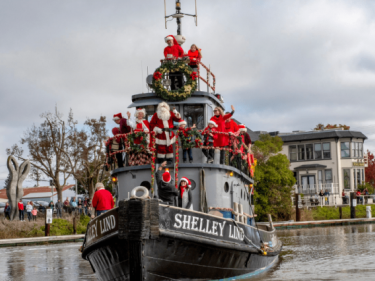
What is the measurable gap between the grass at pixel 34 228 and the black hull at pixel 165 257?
56.0ft

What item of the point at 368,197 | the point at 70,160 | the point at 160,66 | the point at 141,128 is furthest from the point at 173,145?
the point at 368,197

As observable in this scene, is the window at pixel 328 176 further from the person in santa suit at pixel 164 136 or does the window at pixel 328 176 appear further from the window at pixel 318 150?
the person in santa suit at pixel 164 136

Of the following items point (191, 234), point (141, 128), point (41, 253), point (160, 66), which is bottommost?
point (41, 253)

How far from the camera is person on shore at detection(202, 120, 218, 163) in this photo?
12.9 metres

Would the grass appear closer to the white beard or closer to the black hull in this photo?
the black hull

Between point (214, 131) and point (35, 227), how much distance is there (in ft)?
60.8

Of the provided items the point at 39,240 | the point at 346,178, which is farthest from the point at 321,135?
the point at 39,240

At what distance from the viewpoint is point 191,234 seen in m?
10.4

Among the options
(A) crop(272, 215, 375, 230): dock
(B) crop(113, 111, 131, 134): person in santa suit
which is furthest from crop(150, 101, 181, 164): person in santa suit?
(A) crop(272, 215, 375, 230): dock

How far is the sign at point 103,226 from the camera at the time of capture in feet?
33.6

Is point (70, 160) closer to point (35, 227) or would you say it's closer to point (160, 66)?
point (35, 227)

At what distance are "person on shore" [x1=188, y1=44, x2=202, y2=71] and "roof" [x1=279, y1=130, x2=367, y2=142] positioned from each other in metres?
40.9

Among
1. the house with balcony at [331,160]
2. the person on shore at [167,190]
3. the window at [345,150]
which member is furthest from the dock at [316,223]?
the person on shore at [167,190]

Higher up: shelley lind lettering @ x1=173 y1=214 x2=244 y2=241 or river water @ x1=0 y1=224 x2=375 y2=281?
shelley lind lettering @ x1=173 y1=214 x2=244 y2=241
